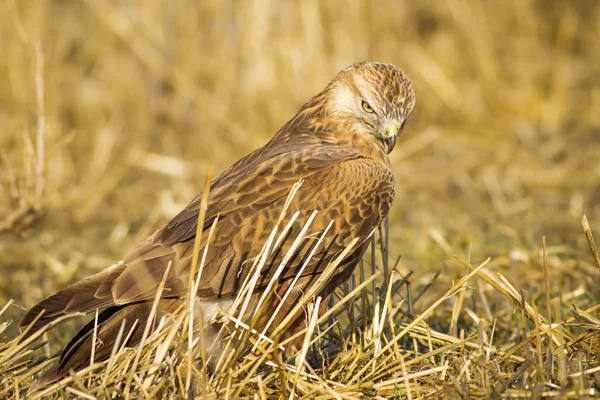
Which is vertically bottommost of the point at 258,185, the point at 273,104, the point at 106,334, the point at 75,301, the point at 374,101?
the point at 273,104

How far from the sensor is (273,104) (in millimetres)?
7816

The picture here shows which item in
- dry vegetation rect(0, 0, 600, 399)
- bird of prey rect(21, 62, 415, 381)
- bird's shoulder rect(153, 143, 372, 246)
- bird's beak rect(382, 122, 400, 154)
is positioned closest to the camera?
bird of prey rect(21, 62, 415, 381)

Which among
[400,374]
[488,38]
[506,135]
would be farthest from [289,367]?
[488,38]

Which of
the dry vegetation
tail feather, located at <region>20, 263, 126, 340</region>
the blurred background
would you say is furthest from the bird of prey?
the blurred background

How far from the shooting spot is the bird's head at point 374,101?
3746 mm

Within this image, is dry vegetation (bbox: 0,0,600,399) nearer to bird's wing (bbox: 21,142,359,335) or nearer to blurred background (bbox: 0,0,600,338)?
blurred background (bbox: 0,0,600,338)

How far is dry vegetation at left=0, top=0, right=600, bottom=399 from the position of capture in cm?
509

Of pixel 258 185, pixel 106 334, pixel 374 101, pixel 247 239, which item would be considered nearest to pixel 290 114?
pixel 374 101

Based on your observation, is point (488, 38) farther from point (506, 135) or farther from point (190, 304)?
point (190, 304)

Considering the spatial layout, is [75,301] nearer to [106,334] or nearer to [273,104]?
[106,334]

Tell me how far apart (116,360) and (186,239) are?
1.96 ft

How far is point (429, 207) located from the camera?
678cm

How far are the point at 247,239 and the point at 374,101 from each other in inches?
36.0

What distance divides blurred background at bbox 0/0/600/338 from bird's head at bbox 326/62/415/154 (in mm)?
1777
